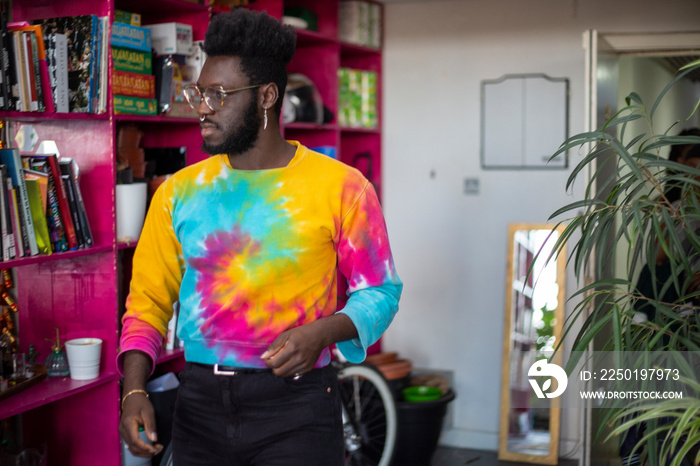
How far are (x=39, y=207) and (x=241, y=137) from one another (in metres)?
1.04

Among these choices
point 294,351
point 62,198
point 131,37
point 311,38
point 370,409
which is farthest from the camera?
point 311,38

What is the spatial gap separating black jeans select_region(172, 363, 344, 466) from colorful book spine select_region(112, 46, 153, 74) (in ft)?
4.91

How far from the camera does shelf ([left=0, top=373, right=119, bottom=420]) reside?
2209mm

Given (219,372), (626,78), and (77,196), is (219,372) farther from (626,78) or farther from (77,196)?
(626,78)

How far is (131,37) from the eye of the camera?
2758 millimetres

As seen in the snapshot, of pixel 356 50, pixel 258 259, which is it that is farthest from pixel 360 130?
pixel 258 259

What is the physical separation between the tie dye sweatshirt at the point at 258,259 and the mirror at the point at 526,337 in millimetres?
Result: 2710

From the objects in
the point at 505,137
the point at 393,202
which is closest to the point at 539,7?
the point at 505,137

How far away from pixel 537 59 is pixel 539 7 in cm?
29

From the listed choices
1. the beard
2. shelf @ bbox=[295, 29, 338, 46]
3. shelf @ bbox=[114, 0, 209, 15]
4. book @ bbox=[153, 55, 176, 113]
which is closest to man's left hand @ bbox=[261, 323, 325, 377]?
the beard

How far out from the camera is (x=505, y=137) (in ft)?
14.2

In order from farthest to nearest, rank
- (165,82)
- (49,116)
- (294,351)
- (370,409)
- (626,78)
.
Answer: (626,78), (370,409), (165,82), (49,116), (294,351)

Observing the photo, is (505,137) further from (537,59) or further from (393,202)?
(393,202)

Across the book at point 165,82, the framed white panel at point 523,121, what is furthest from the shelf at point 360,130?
the book at point 165,82
